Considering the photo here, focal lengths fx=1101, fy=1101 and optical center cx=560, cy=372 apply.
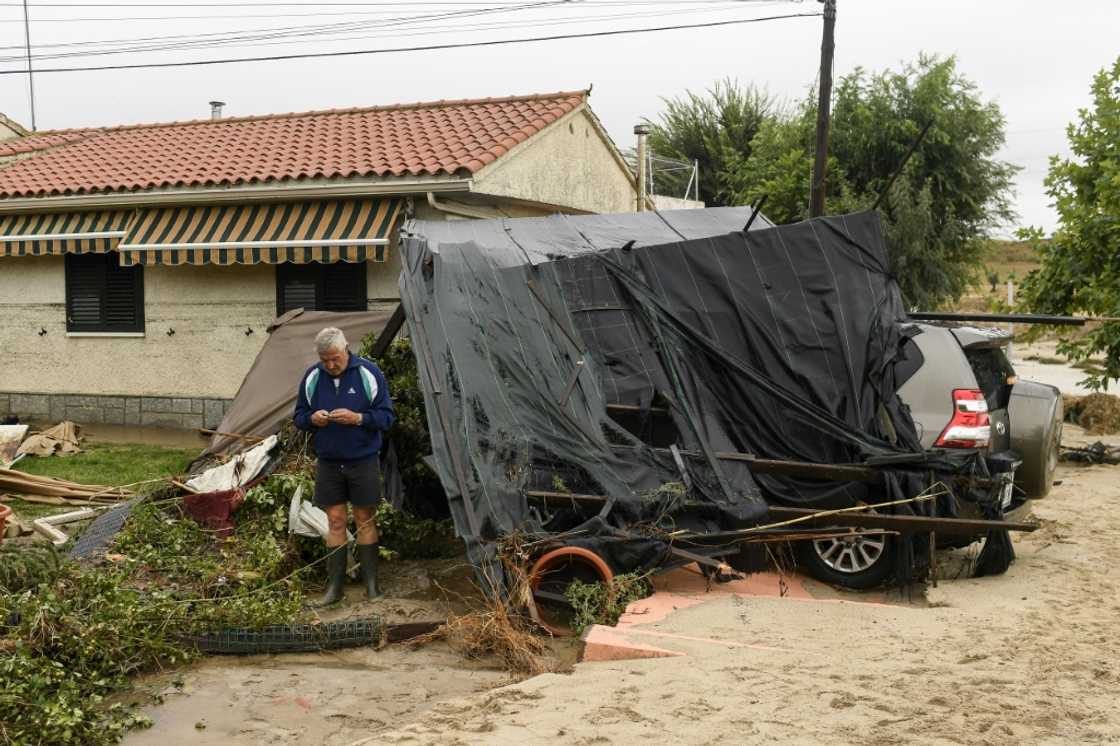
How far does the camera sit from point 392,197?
510 inches

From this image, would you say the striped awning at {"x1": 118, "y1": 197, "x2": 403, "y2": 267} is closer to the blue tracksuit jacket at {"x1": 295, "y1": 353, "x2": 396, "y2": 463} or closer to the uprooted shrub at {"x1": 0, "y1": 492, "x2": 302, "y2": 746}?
the uprooted shrub at {"x1": 0, "y1": 492, "x2": 302, "y2": 746}

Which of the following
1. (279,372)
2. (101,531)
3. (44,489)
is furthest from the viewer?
(279,372)

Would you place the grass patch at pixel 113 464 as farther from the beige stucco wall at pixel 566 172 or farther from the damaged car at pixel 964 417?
the damaged car at pixel 964 417

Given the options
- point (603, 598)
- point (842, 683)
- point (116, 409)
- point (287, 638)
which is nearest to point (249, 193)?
point (116, 409)

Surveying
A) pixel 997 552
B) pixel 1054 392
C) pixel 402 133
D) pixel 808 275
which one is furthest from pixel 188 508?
pixel 402 133

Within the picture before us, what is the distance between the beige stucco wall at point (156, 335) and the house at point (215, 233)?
0.06 feet

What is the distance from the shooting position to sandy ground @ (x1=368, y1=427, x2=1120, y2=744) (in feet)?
14.8

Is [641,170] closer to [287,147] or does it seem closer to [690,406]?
[287,147]

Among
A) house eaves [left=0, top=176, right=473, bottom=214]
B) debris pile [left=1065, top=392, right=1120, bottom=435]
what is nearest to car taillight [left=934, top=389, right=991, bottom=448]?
house eaves [left=0, top=176, right=473, bottom=214]

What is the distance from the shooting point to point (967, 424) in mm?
7316

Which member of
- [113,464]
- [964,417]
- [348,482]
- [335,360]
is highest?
[335,360]

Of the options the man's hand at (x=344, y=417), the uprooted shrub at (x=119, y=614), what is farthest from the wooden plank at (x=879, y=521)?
the uprooted shrub at (x=119, y=614)

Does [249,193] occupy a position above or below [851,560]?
above

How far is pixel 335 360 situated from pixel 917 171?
19.6 meters
